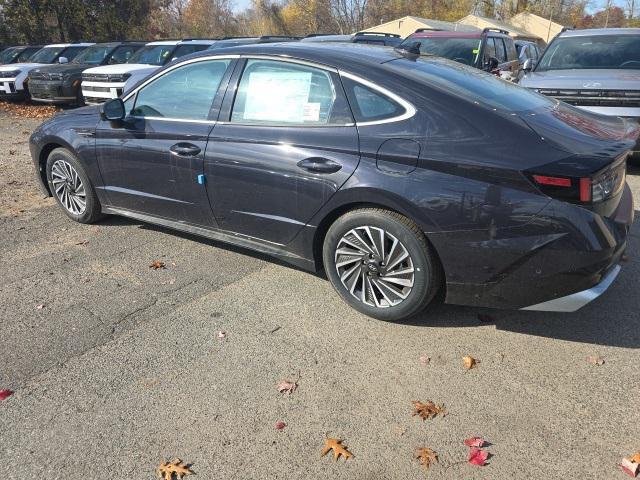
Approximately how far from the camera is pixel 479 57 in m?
10.1

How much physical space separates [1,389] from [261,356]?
1.46m

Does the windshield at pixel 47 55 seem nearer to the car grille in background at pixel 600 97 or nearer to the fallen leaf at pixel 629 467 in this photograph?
the car grille in background at pixel 600 97

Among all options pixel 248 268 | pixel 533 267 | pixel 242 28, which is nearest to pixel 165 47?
pixel 248 268

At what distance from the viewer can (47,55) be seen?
1756 centimetres

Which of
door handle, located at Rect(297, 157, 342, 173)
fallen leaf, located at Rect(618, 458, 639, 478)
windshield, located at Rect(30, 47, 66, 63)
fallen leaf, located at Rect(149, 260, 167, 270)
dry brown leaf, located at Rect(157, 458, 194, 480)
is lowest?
fallen leaf, located at Rect(618, 458, 639, 478)

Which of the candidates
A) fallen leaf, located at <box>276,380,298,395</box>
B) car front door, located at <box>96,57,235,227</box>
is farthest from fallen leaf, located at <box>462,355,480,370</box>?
car front door, located at <box>96,57,235,227</box>

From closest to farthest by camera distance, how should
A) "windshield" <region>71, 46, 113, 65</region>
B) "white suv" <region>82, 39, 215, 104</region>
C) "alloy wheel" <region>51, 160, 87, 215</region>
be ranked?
"alloy wheel" <region>51, 160, 87, 215</region> → "white suv" <region>82, 39, 215, 104</region> → "windshield" <region>71, 46, 113, 65</region>

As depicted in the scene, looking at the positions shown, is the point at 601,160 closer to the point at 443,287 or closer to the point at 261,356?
the point at 443,287

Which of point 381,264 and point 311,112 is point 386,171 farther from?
point 311,112

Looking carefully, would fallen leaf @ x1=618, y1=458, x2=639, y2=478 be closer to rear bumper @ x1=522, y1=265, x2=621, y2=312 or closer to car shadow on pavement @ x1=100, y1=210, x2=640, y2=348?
rear bumper @ x1=522, y1=265, x2=621, y2=312

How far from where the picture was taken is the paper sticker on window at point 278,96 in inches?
143

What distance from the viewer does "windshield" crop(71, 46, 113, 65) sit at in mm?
15102

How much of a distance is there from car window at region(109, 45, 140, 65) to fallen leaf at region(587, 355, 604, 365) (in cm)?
1462

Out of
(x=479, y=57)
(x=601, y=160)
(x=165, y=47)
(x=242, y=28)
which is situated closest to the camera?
(x=601, y=160)
